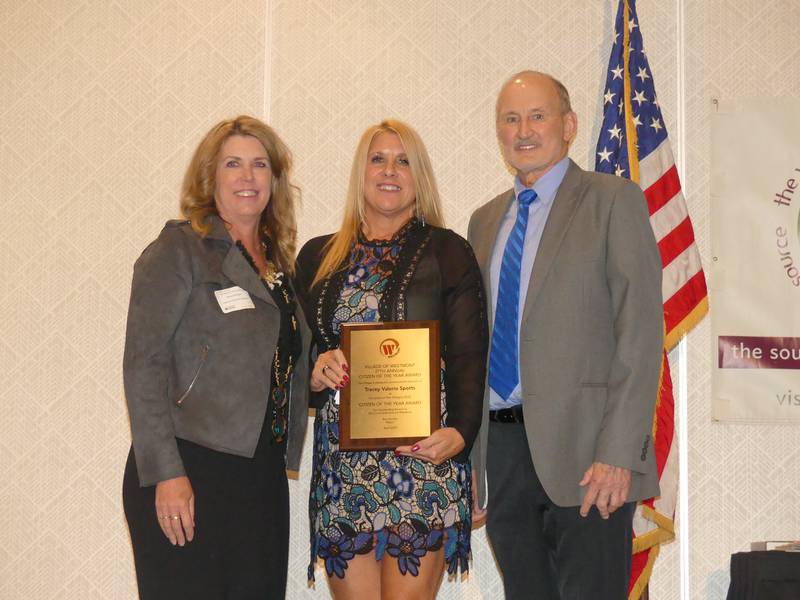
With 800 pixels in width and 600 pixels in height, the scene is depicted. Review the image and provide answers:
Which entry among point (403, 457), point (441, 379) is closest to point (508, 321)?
point (441, 379)

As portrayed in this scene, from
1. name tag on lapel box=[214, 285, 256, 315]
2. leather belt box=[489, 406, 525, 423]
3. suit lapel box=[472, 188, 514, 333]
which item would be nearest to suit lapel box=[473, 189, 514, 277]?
suit lapel box=[472, 188, 514, 333]

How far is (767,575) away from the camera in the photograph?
3.36 meters

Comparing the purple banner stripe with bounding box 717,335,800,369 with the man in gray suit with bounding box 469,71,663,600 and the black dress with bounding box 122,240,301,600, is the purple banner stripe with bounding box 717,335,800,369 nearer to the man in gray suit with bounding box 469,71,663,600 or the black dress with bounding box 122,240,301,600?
the man in gray suit with bounding box 469,71,663,600

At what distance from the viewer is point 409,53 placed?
406 centimetres

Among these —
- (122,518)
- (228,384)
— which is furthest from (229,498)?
(122,518)

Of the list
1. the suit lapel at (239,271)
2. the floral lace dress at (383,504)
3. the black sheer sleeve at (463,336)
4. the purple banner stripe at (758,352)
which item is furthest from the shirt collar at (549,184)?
the purple banner stripe at (758,352)

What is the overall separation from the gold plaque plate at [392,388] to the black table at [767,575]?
158 cm

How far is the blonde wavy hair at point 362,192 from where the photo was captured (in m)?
2.96

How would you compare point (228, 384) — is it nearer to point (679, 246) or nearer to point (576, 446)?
point (576, 446)

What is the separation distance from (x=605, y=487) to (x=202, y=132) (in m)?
2.60

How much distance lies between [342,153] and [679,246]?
1533 millimetres

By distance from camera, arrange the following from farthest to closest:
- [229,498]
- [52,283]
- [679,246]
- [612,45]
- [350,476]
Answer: [52,283], [612,45], [679,246], [350,476], [229,498]

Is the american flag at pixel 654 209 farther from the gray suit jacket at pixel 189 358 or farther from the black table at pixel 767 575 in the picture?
the gray suit jacket at pixel 189 358

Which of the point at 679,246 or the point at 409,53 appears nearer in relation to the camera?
the point at 679,246
